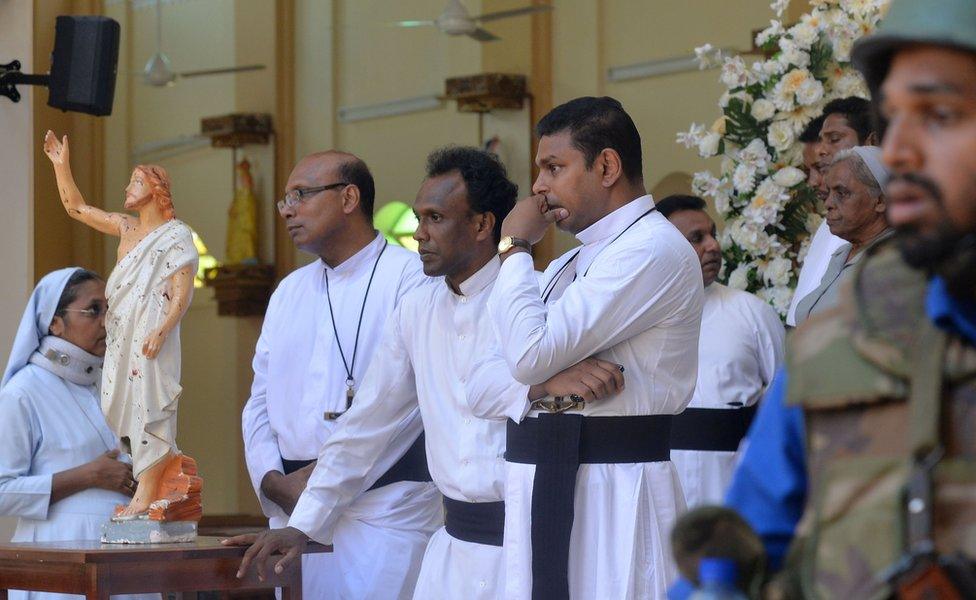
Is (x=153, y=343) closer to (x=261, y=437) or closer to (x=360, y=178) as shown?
(x=261, y=437)

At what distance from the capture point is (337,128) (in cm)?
1363

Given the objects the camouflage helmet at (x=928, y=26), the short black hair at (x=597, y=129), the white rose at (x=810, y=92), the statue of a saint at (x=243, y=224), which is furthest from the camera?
the statue of a saint at (x=243, y=224)

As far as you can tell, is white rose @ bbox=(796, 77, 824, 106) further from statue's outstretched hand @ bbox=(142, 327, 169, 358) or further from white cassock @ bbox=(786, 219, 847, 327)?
statue's outstretched hand @ bbox=(142, 327, 169, 358)

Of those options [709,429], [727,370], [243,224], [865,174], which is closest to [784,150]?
[727,370]

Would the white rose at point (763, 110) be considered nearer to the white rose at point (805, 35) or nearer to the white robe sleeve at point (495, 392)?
the white rose at point (805, 35)

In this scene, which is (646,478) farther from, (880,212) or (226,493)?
(226,493)

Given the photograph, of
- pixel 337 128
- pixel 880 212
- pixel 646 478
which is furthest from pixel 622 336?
pixel 337 128

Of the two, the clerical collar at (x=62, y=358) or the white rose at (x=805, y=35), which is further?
the white rose at (x=805, y=35)

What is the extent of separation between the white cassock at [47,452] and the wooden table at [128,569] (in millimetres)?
702

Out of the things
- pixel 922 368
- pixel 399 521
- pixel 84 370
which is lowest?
pixel 399 521

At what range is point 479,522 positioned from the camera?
3910 millimetres

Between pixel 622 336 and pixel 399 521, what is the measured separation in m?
1.45

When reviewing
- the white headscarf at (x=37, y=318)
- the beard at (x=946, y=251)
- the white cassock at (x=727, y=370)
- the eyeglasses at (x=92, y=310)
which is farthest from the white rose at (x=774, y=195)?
the beard at (x=946, y=251)

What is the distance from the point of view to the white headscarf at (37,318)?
17.1ft
